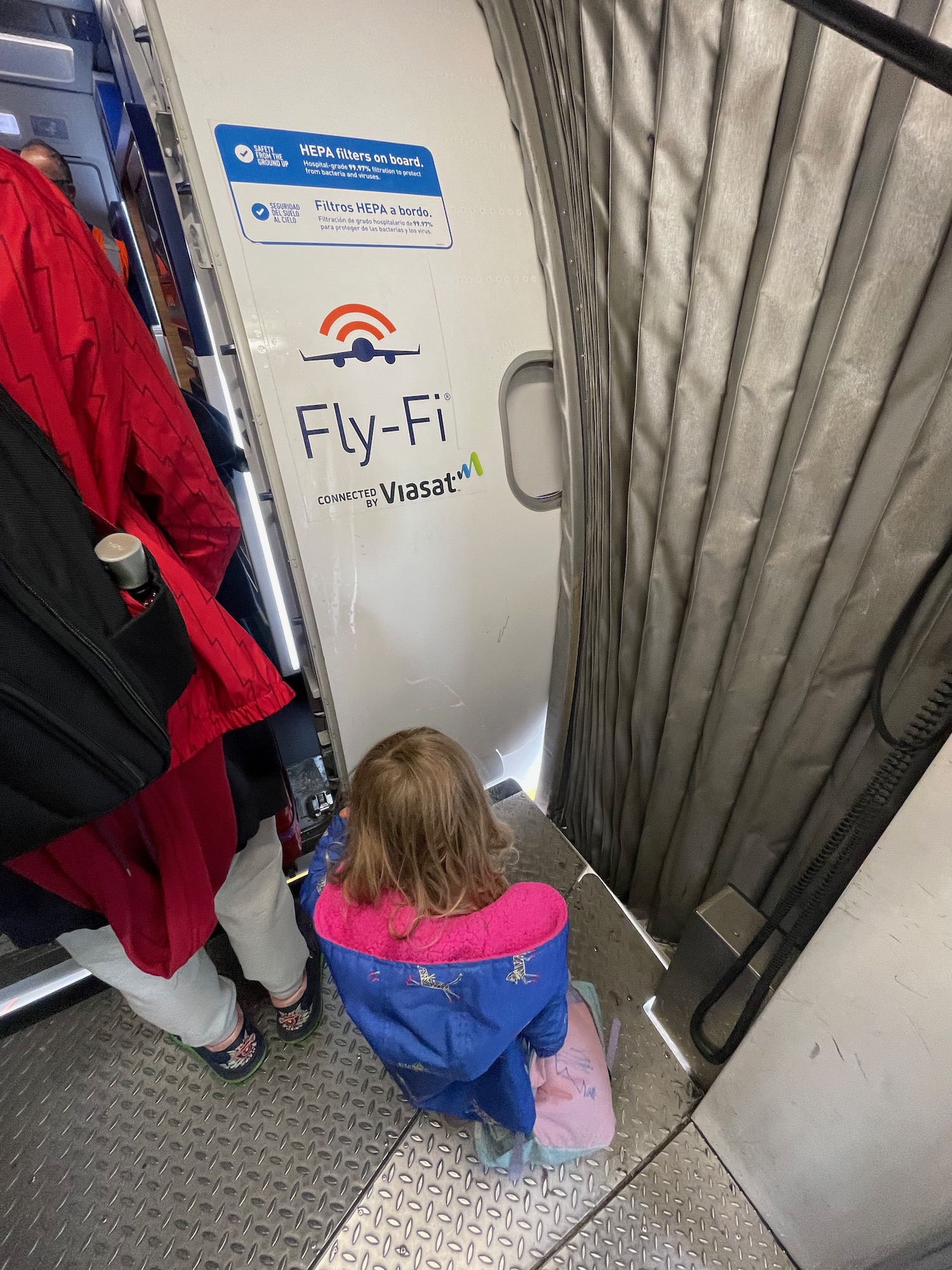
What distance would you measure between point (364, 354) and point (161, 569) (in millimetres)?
647

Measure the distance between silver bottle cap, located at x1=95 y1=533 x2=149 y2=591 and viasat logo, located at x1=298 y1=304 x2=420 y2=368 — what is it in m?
0.60

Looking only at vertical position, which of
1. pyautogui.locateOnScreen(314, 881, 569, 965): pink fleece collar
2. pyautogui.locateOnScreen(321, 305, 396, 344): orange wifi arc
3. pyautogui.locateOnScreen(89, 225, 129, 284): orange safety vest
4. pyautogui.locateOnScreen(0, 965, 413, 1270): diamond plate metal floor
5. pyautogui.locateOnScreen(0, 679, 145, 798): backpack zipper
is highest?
pyautogui.locateOnScreen(89, 225, 129, 284): orange safety vest

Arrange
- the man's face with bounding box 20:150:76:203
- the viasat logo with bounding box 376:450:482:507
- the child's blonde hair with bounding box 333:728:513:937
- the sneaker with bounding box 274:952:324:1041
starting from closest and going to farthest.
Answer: the child's blonde hair with bounding box 333:728:513:937 < the viasat logo with bounding box 376:450:482:507 < the sneaker with bounding box 274:952:324:1041 < the man's face with bounding box 20:150:76:203

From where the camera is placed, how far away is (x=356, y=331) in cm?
114

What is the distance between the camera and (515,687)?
1.72m

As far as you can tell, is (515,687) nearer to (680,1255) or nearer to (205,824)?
(205,824)

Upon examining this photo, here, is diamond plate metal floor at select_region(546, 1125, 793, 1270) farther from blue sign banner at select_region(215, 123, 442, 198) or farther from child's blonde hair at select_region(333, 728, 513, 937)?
blue sign banner at select_region(215, 123, 442, 198)

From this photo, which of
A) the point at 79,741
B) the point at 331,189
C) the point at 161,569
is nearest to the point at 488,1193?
the point at 79,741

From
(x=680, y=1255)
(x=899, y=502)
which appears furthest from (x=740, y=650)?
(x=680, y=1255)

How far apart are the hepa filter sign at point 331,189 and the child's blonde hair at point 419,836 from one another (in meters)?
1.00

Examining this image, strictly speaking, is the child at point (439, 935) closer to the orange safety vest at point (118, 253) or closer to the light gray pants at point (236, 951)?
the light gray pants at point (236, 951)

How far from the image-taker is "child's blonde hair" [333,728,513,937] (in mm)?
951

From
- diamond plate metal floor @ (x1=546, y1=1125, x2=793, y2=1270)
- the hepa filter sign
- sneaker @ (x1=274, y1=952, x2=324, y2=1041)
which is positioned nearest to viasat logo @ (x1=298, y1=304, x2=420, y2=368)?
the hepa filter sign

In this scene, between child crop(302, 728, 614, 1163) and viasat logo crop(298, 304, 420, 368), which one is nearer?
child crop(302, 728, 614, 1163)
